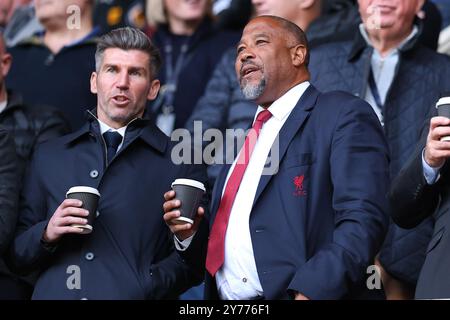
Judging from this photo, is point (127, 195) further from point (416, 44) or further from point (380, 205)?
point (416, 44)

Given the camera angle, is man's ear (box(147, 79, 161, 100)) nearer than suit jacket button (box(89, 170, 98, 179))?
No

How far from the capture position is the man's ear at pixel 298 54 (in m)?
6.13

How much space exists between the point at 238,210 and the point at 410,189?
796mm

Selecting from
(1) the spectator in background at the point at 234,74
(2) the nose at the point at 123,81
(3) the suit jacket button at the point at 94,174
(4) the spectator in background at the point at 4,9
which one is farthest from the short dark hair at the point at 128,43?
(4) the spectator in background at the point at 4,9

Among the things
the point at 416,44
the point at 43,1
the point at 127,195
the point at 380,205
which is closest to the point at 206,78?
the point at 43,1

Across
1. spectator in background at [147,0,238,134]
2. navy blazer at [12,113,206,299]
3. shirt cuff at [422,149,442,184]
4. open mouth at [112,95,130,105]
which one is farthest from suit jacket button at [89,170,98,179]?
spectator in background at [147,0,238,134]

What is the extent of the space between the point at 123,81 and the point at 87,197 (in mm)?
833

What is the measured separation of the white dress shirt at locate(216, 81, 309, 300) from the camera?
573 cm

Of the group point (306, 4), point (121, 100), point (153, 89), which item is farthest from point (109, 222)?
point (306, 4)

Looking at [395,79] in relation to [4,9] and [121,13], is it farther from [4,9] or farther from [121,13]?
[121,13]

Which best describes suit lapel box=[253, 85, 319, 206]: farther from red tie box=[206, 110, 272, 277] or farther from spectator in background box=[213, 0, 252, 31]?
spectator in background box=[213, 0, 252, 31]

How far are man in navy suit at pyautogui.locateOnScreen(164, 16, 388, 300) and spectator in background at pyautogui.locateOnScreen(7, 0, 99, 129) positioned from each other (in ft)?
6.55

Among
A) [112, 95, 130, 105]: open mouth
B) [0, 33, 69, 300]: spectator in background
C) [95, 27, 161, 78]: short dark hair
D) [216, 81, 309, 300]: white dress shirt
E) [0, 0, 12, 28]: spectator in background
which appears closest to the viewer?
[216, 81, 309, 300]: white dress shirt

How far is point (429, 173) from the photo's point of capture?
563 cm
